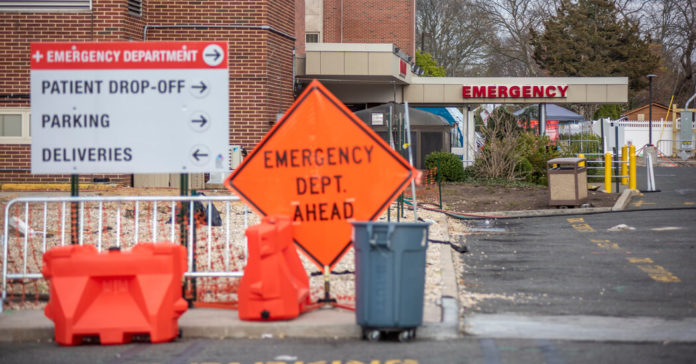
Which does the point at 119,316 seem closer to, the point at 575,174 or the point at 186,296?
the point at 186,296

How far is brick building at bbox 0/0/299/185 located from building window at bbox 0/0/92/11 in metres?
0.02

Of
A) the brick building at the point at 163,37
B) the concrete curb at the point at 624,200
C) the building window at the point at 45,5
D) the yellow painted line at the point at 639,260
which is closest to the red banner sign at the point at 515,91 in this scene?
the brick building at the point at 163,37

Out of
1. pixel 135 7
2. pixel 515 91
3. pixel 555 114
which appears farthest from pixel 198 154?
pixel 555 114

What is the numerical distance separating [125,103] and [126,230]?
575 centimetres

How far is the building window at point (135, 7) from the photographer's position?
1986 cm

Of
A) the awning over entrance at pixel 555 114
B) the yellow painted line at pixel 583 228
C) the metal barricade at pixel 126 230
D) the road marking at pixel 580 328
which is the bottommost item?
the road marking at pixel 580 328

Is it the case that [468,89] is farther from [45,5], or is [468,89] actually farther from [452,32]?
[452,32]

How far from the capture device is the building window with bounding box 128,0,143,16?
19859 mm

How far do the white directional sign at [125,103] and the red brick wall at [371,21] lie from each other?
37.3 metres

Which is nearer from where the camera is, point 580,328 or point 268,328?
point 268,328

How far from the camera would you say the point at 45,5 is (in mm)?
19266

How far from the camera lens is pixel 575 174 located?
1867 centimetres

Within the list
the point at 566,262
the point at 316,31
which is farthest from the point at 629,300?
the point at 316,31

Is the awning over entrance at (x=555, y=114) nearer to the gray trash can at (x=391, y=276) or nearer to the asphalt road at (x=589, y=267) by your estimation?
the asphalt road at (x=589, y=267)
